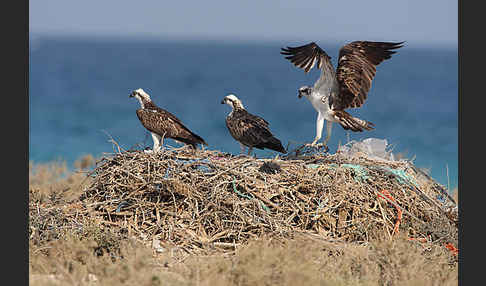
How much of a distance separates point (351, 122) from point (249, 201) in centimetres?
175

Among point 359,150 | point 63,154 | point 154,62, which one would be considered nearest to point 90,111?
point 63,154

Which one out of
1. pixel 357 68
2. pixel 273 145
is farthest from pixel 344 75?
pixel 273 145

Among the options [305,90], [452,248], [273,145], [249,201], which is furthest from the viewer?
[273,145]

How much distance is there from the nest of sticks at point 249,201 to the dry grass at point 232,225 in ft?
0.05

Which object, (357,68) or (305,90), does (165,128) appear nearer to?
(305,90)

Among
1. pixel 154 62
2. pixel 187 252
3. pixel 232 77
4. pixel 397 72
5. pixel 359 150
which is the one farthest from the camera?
pixel 154 62

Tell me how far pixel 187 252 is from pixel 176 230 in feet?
1.13

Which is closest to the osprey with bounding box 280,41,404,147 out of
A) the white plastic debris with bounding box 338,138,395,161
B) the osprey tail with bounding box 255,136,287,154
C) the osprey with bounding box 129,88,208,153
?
the osprey tail with bounding box 255,136,287,154

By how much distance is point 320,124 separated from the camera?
8.34 m

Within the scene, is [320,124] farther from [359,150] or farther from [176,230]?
[176,230]

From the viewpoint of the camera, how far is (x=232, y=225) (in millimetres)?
7242

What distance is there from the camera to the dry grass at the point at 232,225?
6215 millimetres

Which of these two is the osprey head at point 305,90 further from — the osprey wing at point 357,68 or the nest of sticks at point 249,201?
the nest of sticks at point 249,201

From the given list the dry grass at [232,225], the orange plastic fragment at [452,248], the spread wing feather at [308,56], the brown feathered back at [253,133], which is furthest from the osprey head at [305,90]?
the orange plastic fragment at [452,248]
